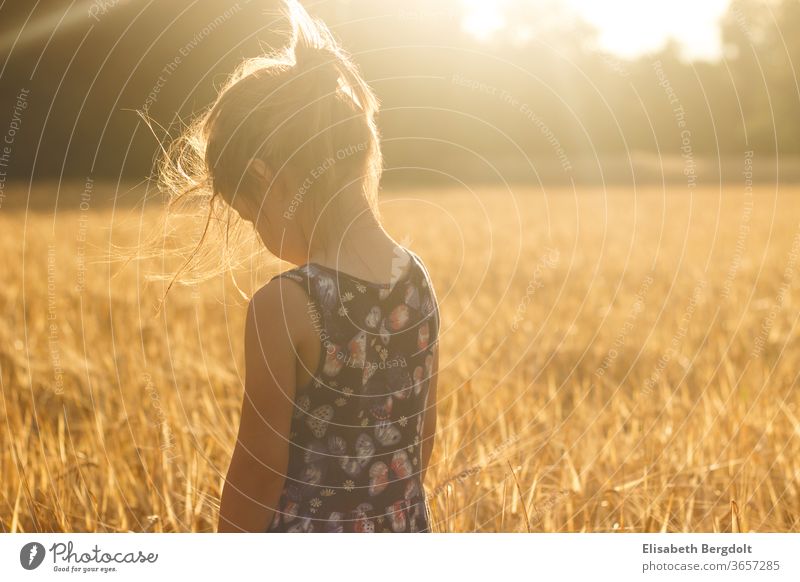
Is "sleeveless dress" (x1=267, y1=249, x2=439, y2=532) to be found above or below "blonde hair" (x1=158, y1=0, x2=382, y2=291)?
below

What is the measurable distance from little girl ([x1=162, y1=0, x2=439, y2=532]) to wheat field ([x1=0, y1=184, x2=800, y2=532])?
254 mm

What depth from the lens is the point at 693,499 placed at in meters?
2.07

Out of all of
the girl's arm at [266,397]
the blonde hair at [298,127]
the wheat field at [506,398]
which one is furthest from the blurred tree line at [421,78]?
the wheat field at [506,398]

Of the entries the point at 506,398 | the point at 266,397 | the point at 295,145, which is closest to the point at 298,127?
the point at 295,145

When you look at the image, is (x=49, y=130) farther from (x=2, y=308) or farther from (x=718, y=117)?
(x=718, y=117)

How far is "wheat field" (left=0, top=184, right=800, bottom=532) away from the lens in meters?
1.99
